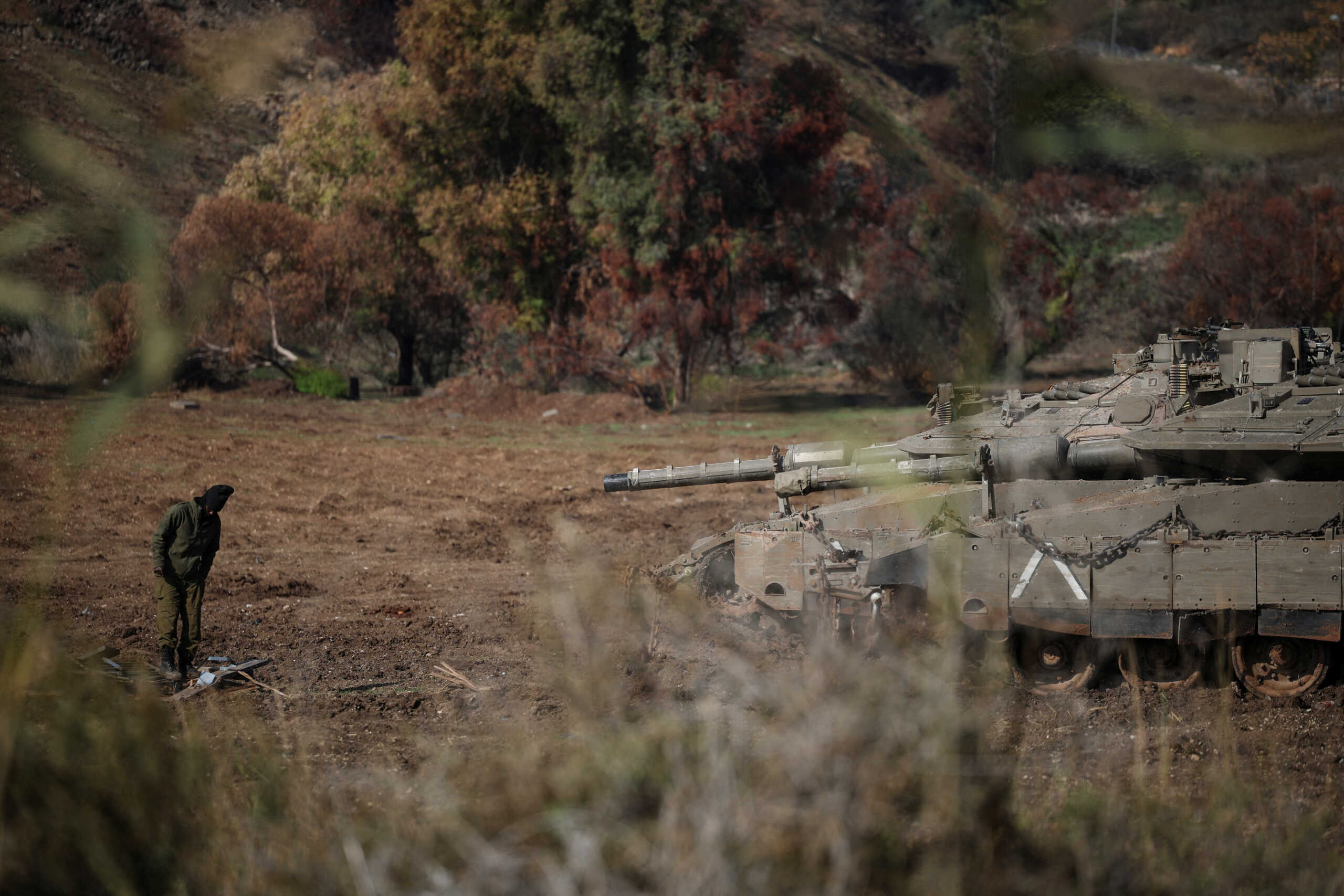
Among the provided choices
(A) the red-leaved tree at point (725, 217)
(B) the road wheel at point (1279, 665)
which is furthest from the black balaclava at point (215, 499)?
(A) the red-leaved tree at point (725, 217)

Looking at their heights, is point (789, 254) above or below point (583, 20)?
below

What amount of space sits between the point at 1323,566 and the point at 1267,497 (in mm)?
599

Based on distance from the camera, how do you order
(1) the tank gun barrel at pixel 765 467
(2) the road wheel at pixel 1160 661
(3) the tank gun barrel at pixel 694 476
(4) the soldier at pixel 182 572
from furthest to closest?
(3) the tank gun barrel at pixel 694 476 < (1) the tank gun barrel at pixel 765 467 < (2) the road wheel at pixel 1160 661 < (4) the soldier at pixel 182 572

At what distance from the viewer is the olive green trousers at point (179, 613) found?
8781 mm

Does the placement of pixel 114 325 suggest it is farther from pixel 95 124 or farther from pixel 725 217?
pixel 725 217

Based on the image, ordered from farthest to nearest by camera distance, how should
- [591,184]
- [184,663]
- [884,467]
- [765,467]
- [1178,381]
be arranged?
[591,184]
[765,467]
[884,467]
[1178,381]
[184,663]

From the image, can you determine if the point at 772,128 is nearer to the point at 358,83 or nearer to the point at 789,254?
the point at 789,254

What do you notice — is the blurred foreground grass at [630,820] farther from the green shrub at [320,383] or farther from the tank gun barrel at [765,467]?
the green shrub at [320,383]

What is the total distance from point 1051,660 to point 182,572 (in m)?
6.35

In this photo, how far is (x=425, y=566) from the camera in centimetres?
1368

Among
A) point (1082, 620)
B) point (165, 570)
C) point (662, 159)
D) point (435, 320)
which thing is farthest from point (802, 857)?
point (435, 320)

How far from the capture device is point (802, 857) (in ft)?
10.9

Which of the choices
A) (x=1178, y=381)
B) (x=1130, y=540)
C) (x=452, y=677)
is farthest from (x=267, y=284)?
(x=1130, y=540)

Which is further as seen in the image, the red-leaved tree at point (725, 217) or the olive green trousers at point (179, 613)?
the red-leaved tree at point (725, 217)
